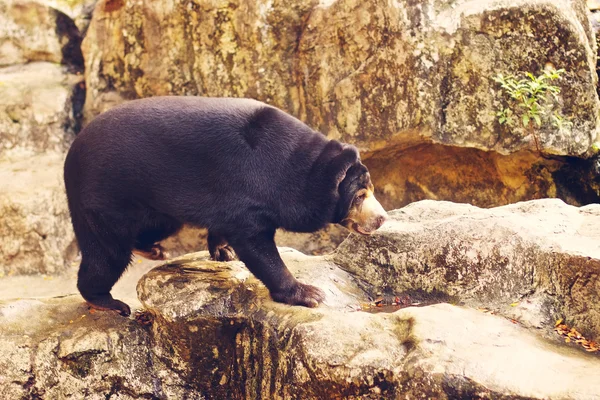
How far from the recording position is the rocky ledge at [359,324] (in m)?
3.30

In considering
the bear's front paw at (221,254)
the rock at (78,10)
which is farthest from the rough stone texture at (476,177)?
the rock at (78,10)

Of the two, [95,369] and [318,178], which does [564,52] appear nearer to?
[318,178]

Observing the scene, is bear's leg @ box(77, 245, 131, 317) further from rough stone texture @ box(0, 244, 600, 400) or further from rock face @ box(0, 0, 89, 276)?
rock face @ box(0, 0, 89, 276)

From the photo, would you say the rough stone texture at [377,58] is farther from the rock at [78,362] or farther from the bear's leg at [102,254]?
the rock at [78,362]

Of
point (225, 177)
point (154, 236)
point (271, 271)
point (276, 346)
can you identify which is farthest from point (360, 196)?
point (154, 236)

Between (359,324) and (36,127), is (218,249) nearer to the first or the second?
(359,324)

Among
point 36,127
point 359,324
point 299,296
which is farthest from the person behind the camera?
point 36,127

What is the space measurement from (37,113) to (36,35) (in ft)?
4.70

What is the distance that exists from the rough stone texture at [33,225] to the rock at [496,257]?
13.1 ft

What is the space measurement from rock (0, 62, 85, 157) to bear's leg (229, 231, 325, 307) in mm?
4889

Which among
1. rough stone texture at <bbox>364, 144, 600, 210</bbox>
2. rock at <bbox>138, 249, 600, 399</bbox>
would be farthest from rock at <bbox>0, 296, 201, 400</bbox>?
rough stone texture at <bbox>364, 144, 600, 210</bbox>

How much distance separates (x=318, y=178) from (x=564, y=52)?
3511 millimetres

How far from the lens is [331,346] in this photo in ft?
11.2

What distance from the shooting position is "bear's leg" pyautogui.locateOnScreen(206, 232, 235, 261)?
4855mm
